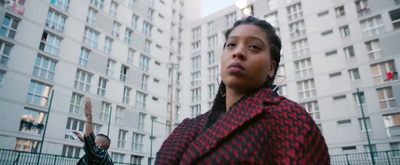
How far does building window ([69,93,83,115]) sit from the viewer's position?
23.4m

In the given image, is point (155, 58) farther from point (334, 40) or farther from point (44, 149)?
point (334, 40)

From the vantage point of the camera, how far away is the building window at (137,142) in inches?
1128

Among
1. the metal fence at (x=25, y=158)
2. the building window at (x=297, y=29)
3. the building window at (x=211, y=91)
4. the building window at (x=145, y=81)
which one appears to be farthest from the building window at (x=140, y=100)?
the building window at (x=297, y=29)

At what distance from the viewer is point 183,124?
149 centimetres

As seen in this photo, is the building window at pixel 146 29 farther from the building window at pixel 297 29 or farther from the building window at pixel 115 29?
the building window at pixel 297 29

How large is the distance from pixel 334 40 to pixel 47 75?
28.0m

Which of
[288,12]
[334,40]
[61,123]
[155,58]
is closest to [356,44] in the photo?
[334,40]

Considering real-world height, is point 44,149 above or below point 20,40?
below

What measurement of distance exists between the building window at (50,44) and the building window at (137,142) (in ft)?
38.8

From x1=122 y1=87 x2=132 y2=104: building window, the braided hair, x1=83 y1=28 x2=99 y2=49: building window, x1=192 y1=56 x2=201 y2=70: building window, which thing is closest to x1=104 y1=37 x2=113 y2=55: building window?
x1=83 y1=28 x2=99 y2=49: building window

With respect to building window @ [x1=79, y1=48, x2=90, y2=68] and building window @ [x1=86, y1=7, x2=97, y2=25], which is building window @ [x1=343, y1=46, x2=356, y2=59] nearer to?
building window @ [x1=79, y1=48, x2=90, y2=68]

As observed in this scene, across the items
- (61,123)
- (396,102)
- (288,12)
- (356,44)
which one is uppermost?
(288,12)

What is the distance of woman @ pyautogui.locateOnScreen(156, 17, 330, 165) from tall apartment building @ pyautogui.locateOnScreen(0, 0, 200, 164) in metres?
20.4

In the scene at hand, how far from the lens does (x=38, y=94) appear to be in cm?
2136
